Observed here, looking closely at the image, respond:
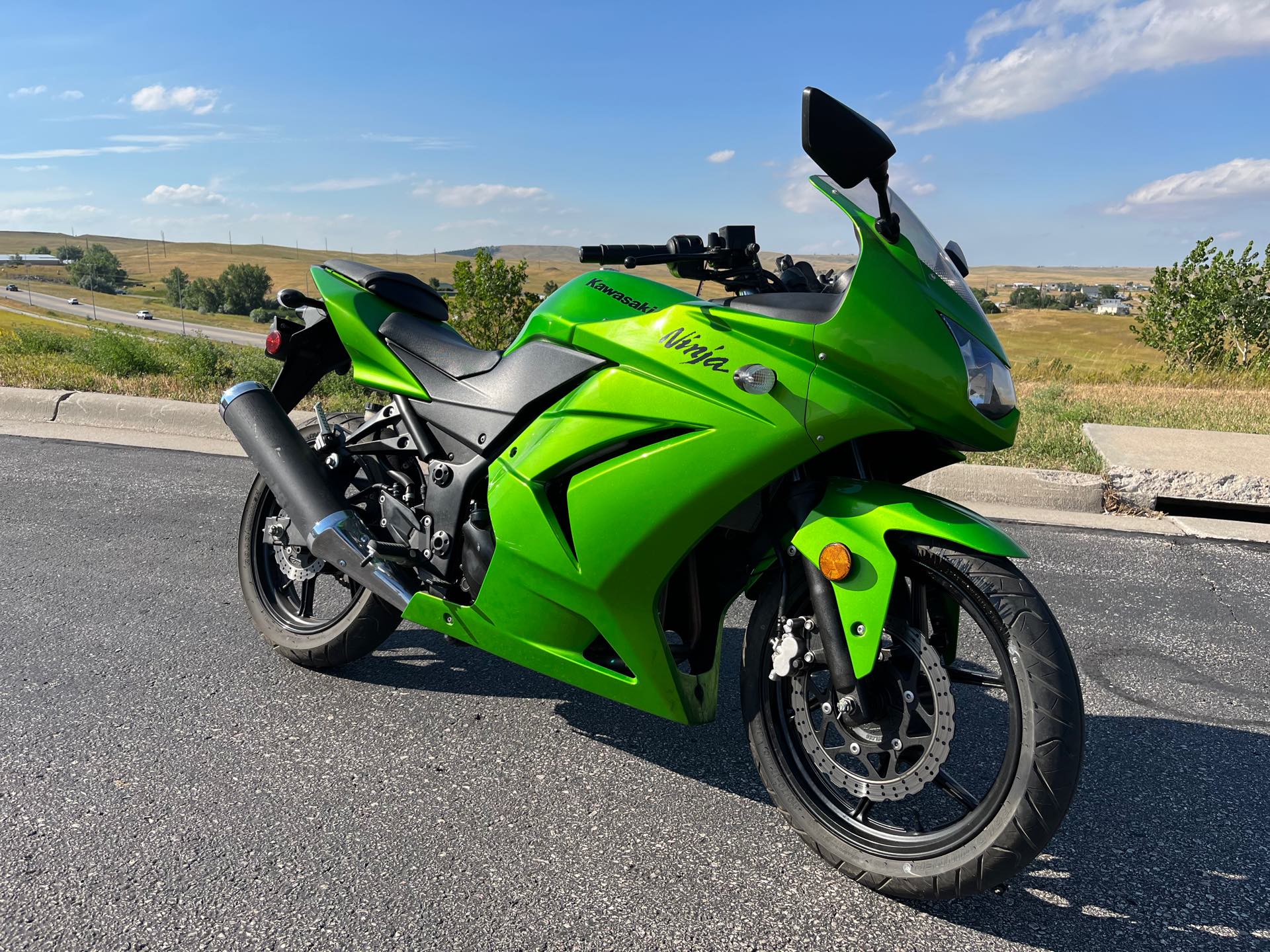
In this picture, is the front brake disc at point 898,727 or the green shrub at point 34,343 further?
the green shrub at point 34,343

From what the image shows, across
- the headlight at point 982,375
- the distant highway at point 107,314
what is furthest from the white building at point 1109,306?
the headlight at point 982,375

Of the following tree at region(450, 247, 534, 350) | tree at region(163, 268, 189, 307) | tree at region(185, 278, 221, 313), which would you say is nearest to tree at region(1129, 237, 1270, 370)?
tree at region(450, 247, 534, 350)

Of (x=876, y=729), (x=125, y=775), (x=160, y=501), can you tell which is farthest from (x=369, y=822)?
(x=160, y=501)

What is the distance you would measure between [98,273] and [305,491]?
122579 millimetres

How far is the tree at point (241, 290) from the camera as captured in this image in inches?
3723

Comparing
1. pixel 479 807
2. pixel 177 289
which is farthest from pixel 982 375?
pixel 177 289

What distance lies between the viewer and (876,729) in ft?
7.07

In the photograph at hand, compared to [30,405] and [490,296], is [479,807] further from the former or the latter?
[490,296]

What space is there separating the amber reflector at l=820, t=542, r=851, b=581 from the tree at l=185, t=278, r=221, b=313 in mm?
101544

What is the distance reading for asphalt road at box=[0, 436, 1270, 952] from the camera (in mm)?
2033

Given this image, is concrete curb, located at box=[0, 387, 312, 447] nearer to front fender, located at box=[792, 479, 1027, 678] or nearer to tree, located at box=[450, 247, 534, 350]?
front fender, located at box=[792, 479, 1027, 678]

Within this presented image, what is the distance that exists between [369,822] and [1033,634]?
1682mm

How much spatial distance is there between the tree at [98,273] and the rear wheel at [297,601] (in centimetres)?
11745

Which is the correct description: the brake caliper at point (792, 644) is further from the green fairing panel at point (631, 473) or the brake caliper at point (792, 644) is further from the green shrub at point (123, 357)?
the green shrub at point (123, 357)
